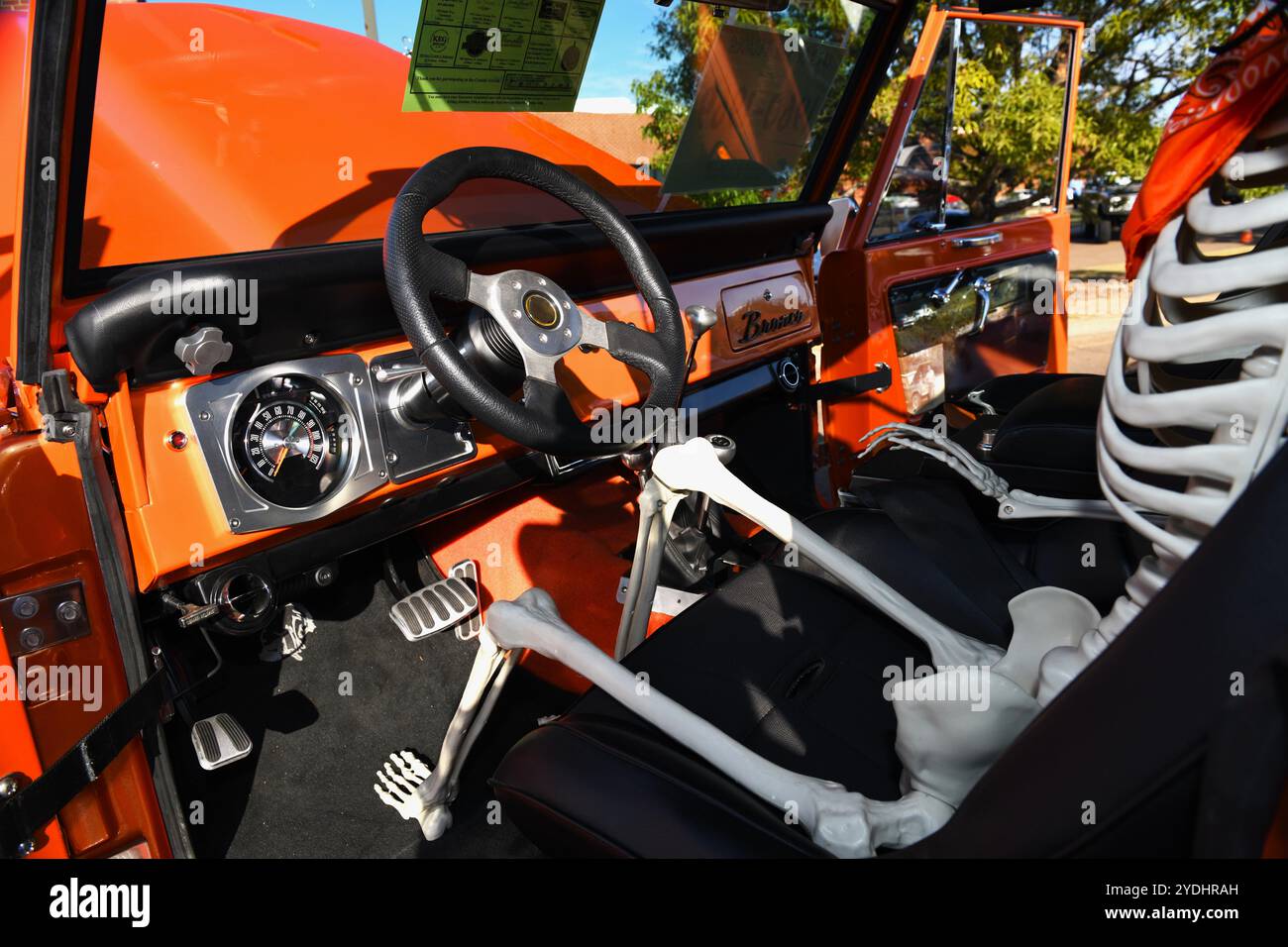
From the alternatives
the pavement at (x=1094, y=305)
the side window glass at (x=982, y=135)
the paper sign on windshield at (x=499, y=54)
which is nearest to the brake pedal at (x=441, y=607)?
the paper sign on windshield at (x=499, y=54)

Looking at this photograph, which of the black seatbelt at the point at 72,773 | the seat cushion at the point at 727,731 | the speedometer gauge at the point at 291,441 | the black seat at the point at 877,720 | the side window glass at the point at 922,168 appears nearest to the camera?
the black seat at the point at 877,720

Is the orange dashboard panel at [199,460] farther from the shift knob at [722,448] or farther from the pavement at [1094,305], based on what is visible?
the pavement at [1094,305]

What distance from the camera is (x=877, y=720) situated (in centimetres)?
149

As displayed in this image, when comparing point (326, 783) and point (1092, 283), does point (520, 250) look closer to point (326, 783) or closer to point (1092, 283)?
point (326, 783)

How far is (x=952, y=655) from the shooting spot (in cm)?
148

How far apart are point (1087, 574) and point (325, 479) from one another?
4.76ft

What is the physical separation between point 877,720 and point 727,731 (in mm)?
246

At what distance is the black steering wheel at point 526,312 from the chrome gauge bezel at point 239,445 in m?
0.26

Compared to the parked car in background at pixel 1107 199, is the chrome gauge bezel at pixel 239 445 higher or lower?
lower

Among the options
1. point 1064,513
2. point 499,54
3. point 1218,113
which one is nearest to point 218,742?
point 499,54

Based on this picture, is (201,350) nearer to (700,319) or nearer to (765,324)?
(700,319)

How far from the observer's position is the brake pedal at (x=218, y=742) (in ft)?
5.72

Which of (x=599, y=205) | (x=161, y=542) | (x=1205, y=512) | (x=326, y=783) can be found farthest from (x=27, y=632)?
(x=1205, y=512)
